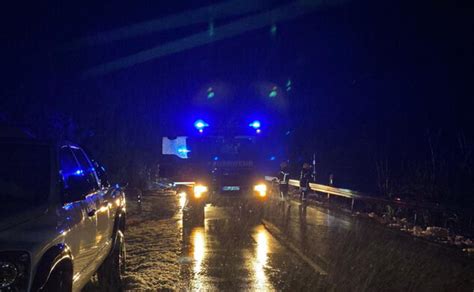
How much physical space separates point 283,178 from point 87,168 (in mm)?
12738

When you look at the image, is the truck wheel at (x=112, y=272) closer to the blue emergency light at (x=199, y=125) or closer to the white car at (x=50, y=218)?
the white car at (x=50, y=218)

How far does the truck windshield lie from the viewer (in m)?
3.97

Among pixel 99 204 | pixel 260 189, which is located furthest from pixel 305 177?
pixel 99 204

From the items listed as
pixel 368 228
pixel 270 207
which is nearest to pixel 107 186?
pixel 368 228

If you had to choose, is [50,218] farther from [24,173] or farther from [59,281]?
[24,173]

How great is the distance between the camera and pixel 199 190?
1249cm

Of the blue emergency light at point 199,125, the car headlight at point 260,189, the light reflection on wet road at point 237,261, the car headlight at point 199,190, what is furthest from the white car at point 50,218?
the blue emergency light at point 199,125

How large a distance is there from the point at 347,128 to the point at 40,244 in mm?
36663

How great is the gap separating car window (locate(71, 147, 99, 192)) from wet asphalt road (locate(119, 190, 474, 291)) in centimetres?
153

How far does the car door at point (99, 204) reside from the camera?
16.7 ft

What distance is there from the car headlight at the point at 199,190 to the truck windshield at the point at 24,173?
26.8 ft

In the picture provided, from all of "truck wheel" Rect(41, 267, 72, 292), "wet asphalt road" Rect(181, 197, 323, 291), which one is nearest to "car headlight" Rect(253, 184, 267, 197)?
"wet asphalt road" Rect(181, 197, 323, 291)

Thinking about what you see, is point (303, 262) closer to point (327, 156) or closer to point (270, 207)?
point (270, 207)

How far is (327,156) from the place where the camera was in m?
34.5
